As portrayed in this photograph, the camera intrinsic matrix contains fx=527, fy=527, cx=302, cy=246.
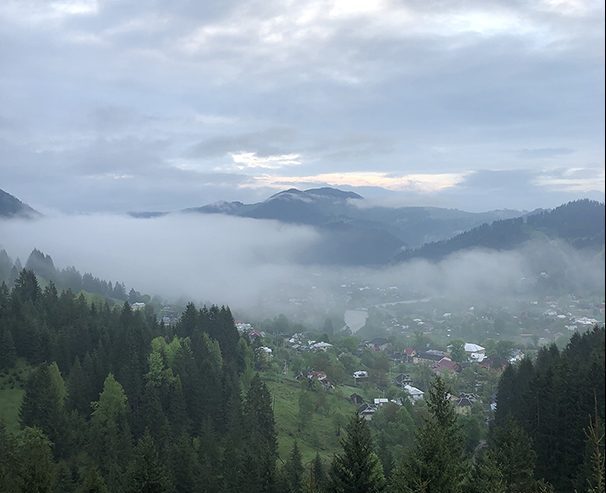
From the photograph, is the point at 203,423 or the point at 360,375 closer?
the point at 203,423

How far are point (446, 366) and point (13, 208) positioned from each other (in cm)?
8399

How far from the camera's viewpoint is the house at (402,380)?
3813 inches

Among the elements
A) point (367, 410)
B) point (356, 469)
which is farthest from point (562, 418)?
point (367, 410)

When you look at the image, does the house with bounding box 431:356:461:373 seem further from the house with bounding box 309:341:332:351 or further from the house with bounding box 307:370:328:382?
the house with bounding box 307:370:328:382

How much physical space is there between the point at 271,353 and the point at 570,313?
196ft

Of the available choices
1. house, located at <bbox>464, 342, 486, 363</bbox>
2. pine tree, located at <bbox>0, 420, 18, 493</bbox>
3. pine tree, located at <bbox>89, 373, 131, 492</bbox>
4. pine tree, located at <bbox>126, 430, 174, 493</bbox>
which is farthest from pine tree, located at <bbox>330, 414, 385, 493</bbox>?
house, located at <bbox>464, 342, 486, 363</bbox>

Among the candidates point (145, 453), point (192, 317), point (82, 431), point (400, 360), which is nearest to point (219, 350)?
point (192, 317)

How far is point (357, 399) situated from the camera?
8106 cm

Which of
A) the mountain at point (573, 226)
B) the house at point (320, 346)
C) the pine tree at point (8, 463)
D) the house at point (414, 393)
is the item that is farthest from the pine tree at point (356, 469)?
the house at point (320, 346)

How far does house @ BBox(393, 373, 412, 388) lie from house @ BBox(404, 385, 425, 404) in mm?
3560

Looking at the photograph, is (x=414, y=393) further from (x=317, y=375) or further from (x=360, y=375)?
(x=317, y=375)

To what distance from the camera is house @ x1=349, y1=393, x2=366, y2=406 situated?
7988 cm

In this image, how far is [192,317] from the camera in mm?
75938

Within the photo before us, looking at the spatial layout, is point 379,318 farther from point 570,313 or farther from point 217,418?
point 217,418
